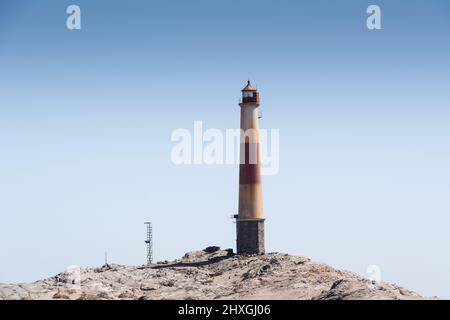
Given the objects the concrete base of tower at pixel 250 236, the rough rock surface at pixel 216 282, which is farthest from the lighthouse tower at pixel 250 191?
the rough rock surface at pixel 216 282

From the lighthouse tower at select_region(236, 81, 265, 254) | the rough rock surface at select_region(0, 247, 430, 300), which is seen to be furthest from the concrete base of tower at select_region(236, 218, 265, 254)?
the rough rock surface at select_region(0, 247, 430, 300)

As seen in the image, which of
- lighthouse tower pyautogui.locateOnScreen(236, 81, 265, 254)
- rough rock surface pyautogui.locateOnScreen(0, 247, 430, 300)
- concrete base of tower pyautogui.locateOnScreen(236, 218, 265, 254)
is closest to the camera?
rough rock surface pyautogui.locateOnScreen(0, 247, 430, 300)

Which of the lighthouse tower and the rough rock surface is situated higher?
the lighthouse tower

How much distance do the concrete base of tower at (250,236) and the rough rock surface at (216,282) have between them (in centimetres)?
99

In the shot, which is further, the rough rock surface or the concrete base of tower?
the concrete base of tower

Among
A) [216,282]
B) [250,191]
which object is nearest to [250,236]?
[250,191]

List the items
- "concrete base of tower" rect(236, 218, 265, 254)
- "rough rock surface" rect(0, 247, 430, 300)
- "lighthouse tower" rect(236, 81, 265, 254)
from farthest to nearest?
"concrete base of tower" rect(236, 218, 265, 254) → "lighthouse tower" rect(236, 81, 265, 254) → "rough rock surface" rect(0, 247, 430, 300)

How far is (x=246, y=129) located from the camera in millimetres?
83562

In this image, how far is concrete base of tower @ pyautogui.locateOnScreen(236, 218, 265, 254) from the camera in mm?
83500

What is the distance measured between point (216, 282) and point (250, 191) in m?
8.43

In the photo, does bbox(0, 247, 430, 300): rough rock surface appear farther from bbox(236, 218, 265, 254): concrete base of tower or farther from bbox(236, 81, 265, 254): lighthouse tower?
bbox(236, 81, 265, 254): lighthouse tower

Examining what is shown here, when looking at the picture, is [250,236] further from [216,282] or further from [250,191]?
[216,282]

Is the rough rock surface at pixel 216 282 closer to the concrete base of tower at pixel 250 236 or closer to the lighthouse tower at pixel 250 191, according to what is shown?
the concrete base of tower at pixel 250 236
